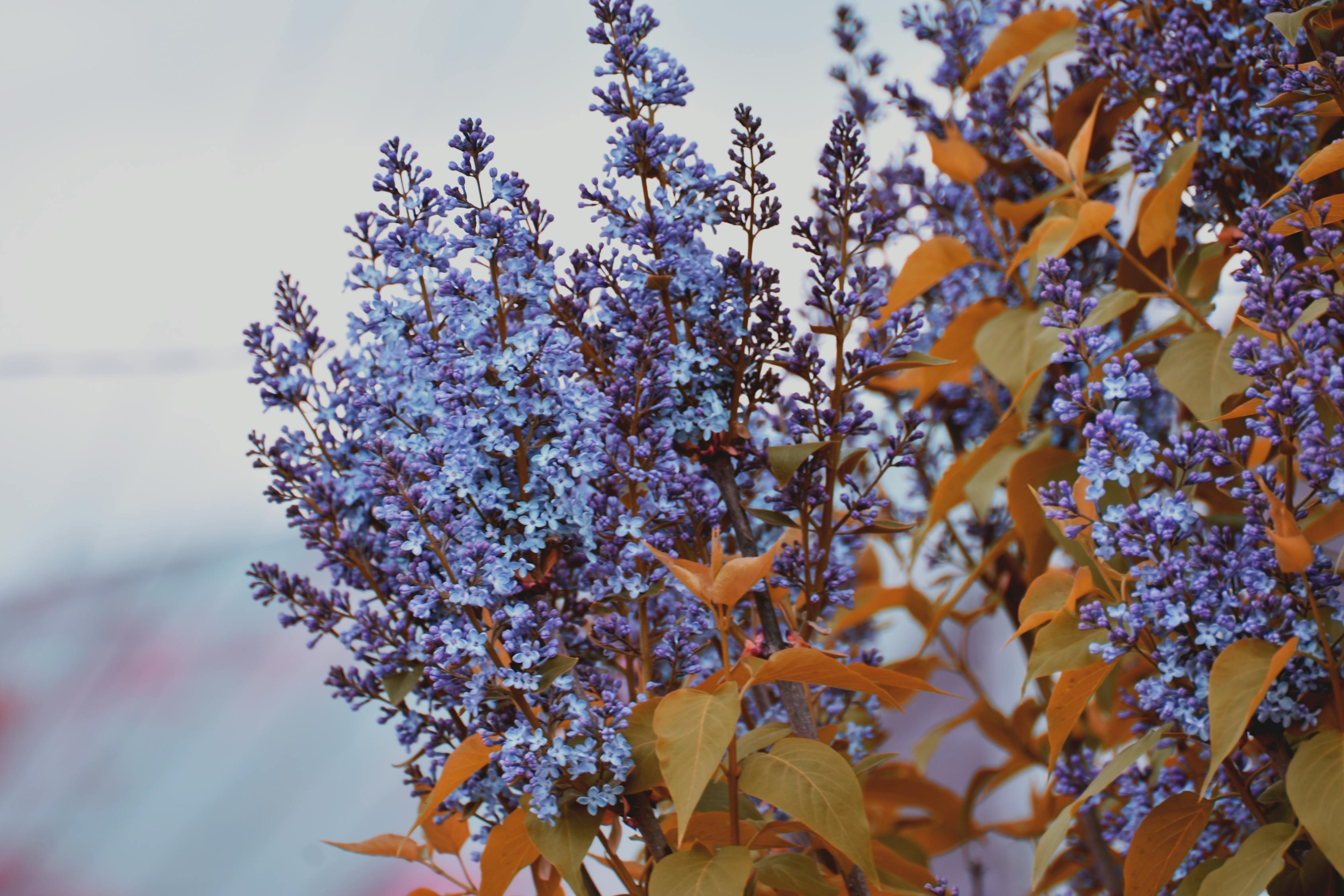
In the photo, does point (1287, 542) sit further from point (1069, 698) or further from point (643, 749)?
point (643, 749)

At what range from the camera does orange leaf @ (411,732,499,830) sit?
0.47m

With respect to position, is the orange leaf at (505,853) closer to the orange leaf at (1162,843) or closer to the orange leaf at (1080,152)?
the orange leaf at (1162,843)

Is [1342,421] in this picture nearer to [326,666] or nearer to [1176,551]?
[1176,551]

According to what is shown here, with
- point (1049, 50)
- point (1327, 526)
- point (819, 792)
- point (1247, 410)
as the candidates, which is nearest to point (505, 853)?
point (819, 792)

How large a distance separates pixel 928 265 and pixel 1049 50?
0.59 ft

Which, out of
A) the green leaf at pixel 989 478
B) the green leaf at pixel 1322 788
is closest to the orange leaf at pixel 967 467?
the green leaf at pixel 989 478

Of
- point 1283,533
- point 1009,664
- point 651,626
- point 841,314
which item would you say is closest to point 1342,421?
point 1283,533

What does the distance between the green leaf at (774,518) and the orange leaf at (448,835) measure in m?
0.25

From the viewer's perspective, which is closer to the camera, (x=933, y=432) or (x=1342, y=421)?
(x=1342, y=421)

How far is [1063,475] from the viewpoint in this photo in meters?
0.73

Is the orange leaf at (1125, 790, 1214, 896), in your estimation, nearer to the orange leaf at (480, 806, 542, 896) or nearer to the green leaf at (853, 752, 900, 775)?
the green leaf at (853, 752, 900, 775)

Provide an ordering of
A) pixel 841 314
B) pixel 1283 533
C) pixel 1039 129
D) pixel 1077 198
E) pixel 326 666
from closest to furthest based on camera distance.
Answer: pixel 1283 533, pixel 841 314, pixel 1077 198, pixel 1039 129, pixel 326 666

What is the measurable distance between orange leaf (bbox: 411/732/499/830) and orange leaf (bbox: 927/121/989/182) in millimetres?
568

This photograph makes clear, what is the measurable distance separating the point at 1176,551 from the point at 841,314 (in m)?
0.19
